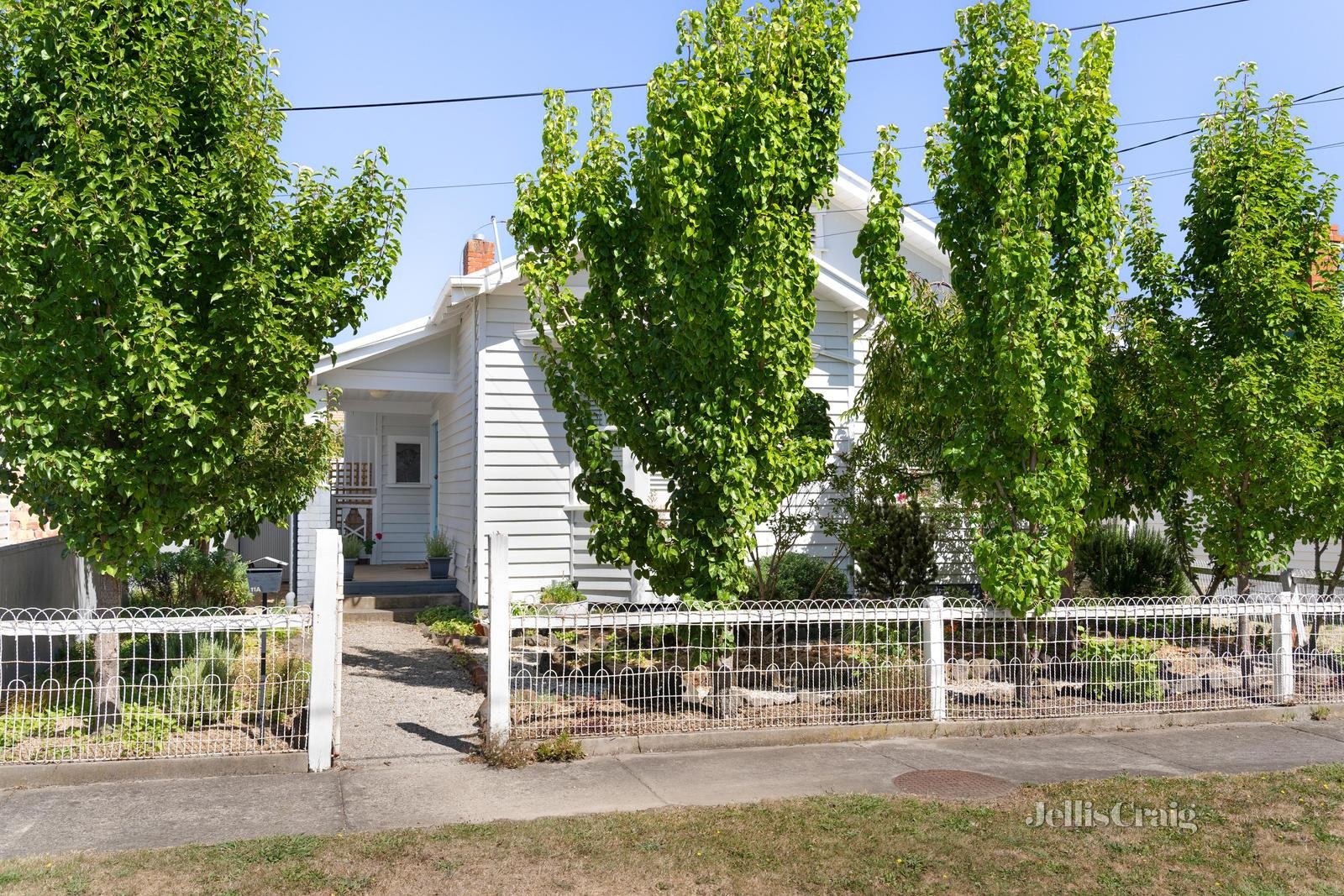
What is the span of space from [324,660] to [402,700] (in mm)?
2440

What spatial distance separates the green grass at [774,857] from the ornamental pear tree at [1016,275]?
3370 millimetres

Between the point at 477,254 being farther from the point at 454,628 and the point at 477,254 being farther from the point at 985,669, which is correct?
the point at 985,669

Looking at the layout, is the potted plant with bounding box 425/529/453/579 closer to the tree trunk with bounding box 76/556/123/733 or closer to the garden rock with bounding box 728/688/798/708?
the tree trunk with bounding box 76/556/123/733

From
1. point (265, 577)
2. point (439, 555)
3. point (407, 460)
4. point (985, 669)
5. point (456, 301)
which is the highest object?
point (456, 301)

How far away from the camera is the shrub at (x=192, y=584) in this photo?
44.9 feet

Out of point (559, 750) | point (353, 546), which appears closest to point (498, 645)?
point (559, 750)

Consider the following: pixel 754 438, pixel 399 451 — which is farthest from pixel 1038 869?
pixel 399 451

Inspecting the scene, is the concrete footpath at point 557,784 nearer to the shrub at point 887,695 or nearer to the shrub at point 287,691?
the shrub at point 887,695

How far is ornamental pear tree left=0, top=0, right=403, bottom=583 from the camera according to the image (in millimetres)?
7527

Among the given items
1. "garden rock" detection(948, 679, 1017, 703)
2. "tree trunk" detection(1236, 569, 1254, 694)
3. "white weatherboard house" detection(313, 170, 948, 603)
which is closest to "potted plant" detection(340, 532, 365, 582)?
"white weatherboard house" detection(313, 170, 948, 603)

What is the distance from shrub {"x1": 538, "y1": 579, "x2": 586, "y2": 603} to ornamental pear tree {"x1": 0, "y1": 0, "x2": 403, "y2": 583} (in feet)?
18.1

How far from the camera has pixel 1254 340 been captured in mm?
10297

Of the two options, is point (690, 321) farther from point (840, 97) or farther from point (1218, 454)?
point (1218, 454)

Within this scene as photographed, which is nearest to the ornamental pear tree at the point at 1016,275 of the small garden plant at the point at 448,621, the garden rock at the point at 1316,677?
the garden rock at the point at 1316,677
